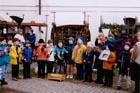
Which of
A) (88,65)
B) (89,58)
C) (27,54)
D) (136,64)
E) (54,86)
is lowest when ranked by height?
(54,86)

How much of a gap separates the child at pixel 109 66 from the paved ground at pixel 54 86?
0.36m

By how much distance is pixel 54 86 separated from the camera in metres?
15.7

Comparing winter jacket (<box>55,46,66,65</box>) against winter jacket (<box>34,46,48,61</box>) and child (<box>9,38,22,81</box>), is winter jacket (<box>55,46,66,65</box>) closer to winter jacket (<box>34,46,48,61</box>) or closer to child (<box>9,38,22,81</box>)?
winter jacket (<box>34,46,48,61</box>)

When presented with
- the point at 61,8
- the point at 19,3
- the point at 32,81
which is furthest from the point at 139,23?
the point at 32,81

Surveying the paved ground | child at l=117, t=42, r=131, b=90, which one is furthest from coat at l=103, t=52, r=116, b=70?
the paved ground

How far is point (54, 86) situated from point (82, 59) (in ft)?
7.24

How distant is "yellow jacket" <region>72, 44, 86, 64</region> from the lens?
1752 centimetres

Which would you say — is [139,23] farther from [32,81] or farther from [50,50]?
[32,81]

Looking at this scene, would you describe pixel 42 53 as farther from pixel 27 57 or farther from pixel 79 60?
pixel 79 60

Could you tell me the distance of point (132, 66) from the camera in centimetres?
1483

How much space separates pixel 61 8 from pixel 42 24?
9.82 feet

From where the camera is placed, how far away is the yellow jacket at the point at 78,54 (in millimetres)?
17516

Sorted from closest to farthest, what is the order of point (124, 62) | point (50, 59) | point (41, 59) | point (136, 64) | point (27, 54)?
point (136, 64) < point (124, 62) < point (27, 54) < point (41, 59) < point (50, 59)

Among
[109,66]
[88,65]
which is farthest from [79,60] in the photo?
[109,66]
